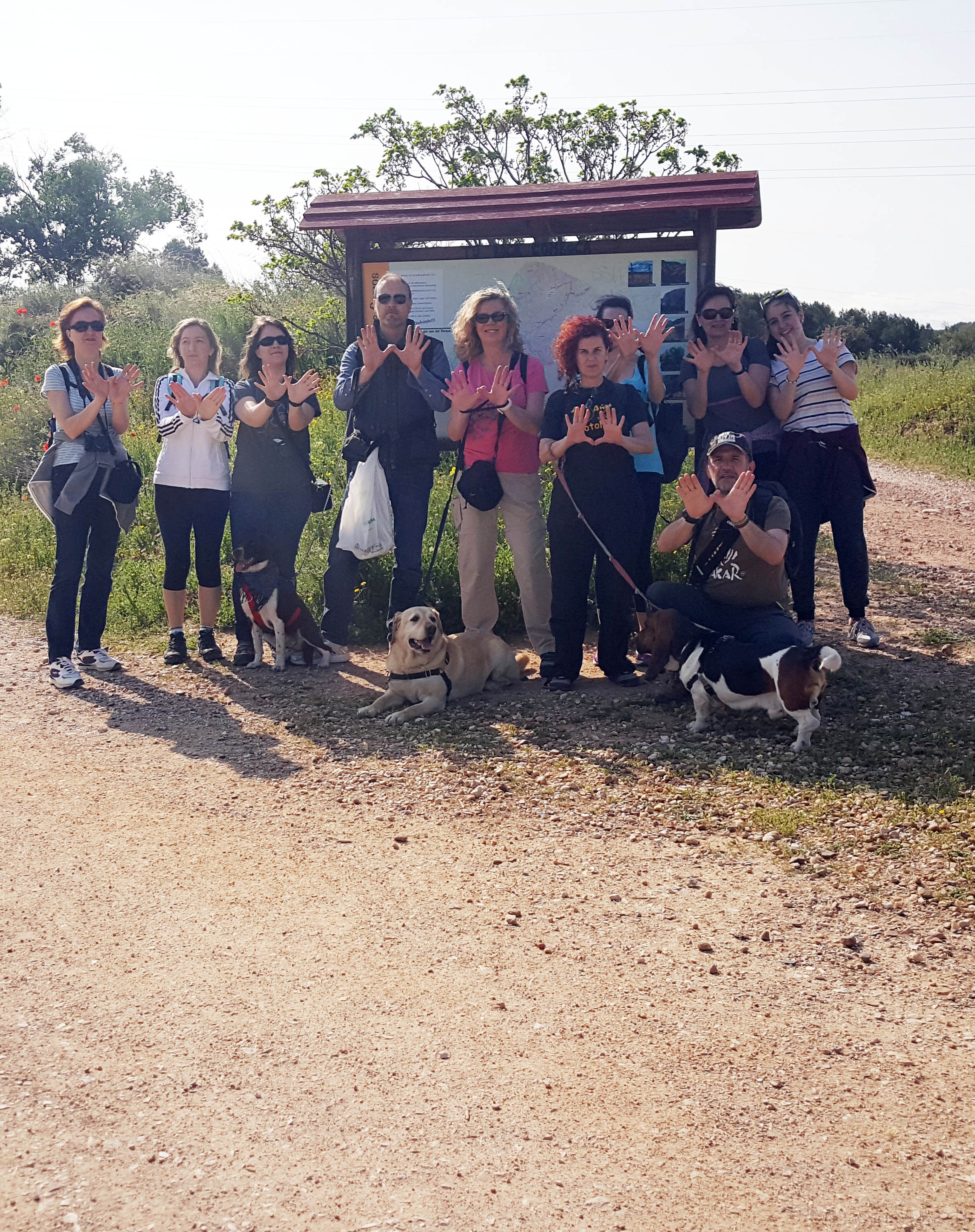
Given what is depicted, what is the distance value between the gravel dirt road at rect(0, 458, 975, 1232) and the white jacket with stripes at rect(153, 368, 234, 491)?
1.88 metres

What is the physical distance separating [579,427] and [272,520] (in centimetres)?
218

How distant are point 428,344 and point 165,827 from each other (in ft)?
10.9

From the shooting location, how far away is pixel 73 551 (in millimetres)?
7078

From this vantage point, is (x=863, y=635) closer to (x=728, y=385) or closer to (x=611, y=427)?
(x=728, y=385)

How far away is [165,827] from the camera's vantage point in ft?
16.0

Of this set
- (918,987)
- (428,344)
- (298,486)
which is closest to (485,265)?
(428,344)

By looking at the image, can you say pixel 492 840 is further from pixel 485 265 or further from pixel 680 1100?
pixel 485 265

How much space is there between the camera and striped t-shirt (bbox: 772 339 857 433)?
6.84 m

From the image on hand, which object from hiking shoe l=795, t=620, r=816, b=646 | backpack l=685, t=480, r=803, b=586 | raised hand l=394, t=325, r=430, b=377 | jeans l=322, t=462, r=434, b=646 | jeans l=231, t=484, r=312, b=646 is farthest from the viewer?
jeans l=231, t=484, r=312, b=646

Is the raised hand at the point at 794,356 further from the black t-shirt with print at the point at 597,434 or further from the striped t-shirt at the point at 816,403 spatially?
the black t-shirt with print at the point at 597,434

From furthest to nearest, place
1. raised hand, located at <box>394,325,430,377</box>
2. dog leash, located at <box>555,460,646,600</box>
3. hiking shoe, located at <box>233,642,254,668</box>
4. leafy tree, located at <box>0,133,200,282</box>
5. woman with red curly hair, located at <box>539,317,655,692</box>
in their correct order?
A: leafy tree, located at <box>0,133,200,282</box> < hiking shoe, located at <box>233,642,254,668</box> < raised hand, located at <box>394,325,430,377</box> < dog leash, located at <box>555,460,646,600</box> < woman with red curly hair, located at <box>539,317,655,692</box>

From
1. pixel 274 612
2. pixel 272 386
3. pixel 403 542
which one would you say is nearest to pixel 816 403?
pixel 403 542

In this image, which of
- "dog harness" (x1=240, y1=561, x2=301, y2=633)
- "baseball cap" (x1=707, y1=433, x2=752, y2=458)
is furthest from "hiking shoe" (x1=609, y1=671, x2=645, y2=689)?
"dog harness" (x1=240, y1=561, x2=301, y2=633)

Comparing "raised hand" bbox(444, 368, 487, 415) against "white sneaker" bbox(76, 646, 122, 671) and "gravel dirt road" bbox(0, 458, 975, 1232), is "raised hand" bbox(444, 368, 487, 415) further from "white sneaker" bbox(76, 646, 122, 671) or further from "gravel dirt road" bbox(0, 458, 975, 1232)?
"white sneaker" bbox(76, 646, 122, 671)
